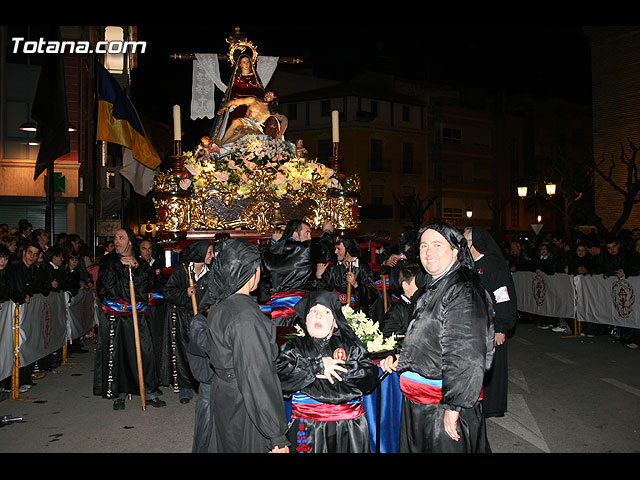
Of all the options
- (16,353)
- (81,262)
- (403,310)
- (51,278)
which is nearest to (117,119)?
(51,278)

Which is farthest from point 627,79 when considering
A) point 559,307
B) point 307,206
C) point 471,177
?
point 471,177

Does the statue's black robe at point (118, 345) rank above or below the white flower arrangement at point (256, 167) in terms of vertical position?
below

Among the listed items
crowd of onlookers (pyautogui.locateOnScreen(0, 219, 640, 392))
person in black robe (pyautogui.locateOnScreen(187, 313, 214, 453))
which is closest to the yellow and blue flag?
crowd of onlookers (pyautogui.locateOnScreen(0, 219, 640, 392))

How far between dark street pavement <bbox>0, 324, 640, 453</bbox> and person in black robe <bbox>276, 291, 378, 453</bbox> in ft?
6.89

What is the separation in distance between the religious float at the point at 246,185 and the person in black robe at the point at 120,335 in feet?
5.67

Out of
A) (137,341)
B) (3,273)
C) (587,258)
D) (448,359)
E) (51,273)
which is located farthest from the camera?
(587,258)

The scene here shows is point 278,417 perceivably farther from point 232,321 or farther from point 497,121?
point 497,121

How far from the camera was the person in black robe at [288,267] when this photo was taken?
704 cm

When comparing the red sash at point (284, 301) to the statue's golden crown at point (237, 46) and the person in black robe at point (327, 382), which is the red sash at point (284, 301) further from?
the statue's golden crown at point (237, 46)

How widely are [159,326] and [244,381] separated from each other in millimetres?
5267

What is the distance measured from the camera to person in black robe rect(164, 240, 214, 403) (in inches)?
276

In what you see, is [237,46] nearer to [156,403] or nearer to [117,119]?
[117,119]

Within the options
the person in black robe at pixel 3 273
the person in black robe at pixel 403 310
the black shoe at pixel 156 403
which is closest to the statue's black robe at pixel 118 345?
the black shoe at pixel 156 403

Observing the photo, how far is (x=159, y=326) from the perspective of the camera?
816cm
